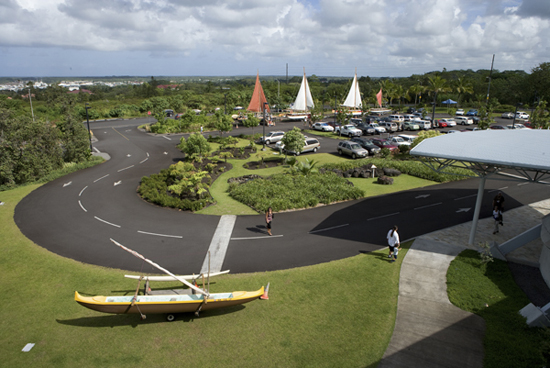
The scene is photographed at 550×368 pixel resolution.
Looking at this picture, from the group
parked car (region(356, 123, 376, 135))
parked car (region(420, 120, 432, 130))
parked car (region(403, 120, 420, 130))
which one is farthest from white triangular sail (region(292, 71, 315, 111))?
parked car (region(420, 120, 432, 130))

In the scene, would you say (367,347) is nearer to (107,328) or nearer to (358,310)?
(358,310)

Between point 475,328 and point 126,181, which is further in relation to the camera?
point 126,181

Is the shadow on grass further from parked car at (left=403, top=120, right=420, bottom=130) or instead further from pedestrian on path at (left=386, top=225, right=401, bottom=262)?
parked car at (left=403, top=120, right=420, bottom=130)

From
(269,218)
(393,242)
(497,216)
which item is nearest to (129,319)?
(269,218)

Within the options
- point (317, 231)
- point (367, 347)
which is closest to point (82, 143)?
point (317, 231)

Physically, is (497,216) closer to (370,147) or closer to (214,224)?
(214,224)

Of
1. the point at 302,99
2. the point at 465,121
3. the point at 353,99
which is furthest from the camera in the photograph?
the point at 353,99

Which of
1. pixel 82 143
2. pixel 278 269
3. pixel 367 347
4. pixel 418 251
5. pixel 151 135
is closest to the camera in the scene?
pixel 367 347

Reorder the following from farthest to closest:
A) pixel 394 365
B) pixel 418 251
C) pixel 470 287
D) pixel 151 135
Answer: pixel 151 135
pixel 418 251
pixel 470 287
pixel 394 365
